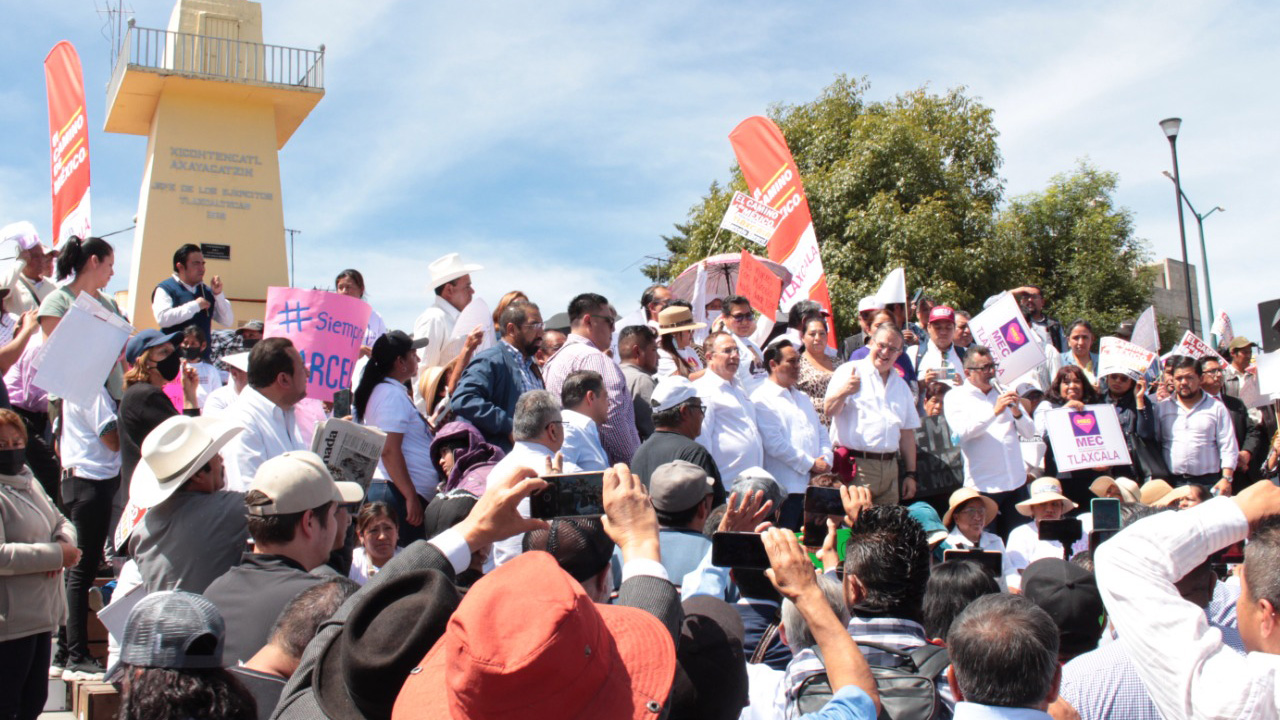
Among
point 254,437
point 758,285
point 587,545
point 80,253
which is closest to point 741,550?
point 587,545

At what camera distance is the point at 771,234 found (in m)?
12.7

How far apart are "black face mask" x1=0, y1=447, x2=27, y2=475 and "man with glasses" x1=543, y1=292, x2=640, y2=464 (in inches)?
116

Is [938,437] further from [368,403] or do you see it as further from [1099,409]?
[368,403]

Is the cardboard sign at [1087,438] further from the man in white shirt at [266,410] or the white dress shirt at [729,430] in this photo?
the man in white shirt at [266,410]

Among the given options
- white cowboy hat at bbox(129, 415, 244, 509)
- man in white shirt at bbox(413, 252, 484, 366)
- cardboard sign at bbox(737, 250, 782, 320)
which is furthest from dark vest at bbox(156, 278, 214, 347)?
cardboard sign at bbox(737, 250, 782, 320)

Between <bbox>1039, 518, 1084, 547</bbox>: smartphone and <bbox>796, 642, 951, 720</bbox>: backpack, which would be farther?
<bbox>1039, 518, 1084, 547</bbox>: smartphone

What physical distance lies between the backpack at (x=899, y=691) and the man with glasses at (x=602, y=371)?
3.95 meters

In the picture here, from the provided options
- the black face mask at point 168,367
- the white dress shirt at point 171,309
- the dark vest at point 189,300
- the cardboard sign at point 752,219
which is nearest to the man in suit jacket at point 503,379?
the black face mask at point 168,367

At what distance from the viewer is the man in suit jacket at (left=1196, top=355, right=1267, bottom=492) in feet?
34.8

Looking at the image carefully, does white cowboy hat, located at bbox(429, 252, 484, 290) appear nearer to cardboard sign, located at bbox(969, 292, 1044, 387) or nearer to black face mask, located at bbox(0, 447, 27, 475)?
black face mask, located at bbox(0, 447, 27, 475)

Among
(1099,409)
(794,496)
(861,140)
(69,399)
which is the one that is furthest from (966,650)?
(861,140)

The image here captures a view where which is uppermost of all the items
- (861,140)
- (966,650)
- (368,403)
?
(861,140)

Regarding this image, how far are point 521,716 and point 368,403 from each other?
4710mm

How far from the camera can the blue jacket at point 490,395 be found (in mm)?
6273
